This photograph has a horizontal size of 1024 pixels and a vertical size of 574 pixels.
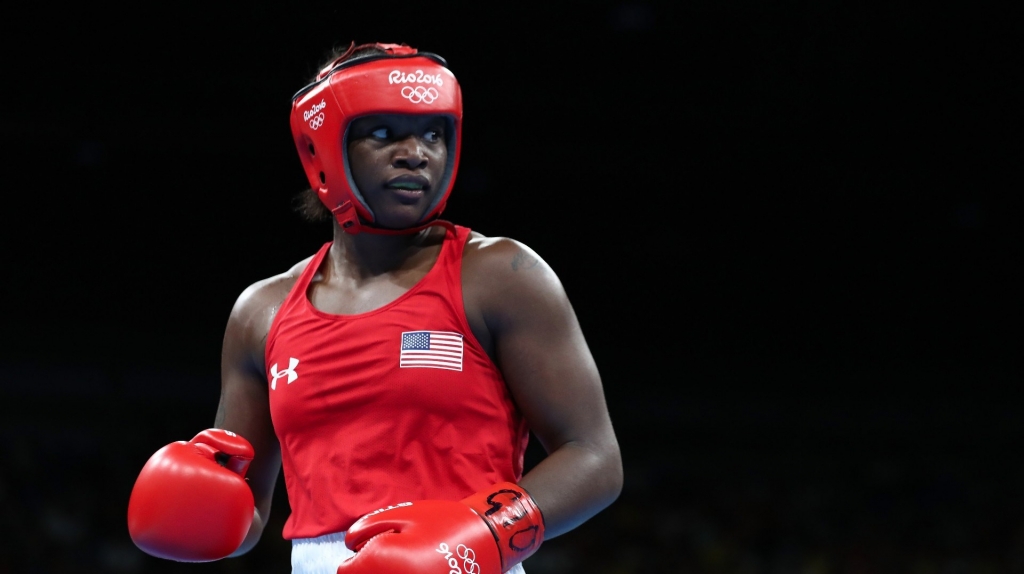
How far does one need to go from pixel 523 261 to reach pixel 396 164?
321mm

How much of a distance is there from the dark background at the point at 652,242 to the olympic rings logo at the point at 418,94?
494 centimetres

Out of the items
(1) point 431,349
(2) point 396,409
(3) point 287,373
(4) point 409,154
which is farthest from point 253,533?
(4) point 409,154

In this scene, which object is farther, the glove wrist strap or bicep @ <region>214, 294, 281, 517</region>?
bicep @ <region>214, 294, 281, 517</region>

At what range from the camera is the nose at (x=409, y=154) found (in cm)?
216

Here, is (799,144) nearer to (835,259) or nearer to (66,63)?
(835,259)

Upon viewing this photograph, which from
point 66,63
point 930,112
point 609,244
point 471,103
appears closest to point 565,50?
point 471,103

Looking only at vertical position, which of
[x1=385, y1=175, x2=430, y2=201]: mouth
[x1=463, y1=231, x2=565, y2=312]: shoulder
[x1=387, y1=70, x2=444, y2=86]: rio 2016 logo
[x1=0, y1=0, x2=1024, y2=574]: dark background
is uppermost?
[x1=387, y1=70, x2=444, y2=86]: rio 2016 logo

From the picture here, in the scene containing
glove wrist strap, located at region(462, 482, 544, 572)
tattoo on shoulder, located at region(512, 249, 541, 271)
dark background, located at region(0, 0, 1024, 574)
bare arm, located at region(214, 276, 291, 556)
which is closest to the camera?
glove wrist strap, located at region(462, 482, 544, 572)

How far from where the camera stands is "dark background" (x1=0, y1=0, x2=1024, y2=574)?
7.47m

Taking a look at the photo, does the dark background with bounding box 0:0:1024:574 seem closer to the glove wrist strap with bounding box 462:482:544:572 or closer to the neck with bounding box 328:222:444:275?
the neck with bounding box 328:222:444:275

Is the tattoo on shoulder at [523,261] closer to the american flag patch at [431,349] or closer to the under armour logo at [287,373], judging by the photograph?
the american flag patch at [431,349]

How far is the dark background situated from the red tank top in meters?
5.13

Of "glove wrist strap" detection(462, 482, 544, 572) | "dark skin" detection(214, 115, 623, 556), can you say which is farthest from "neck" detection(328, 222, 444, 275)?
"glove wrist strap" detection(462, 482, 544, 572)

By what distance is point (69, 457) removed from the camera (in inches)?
303
